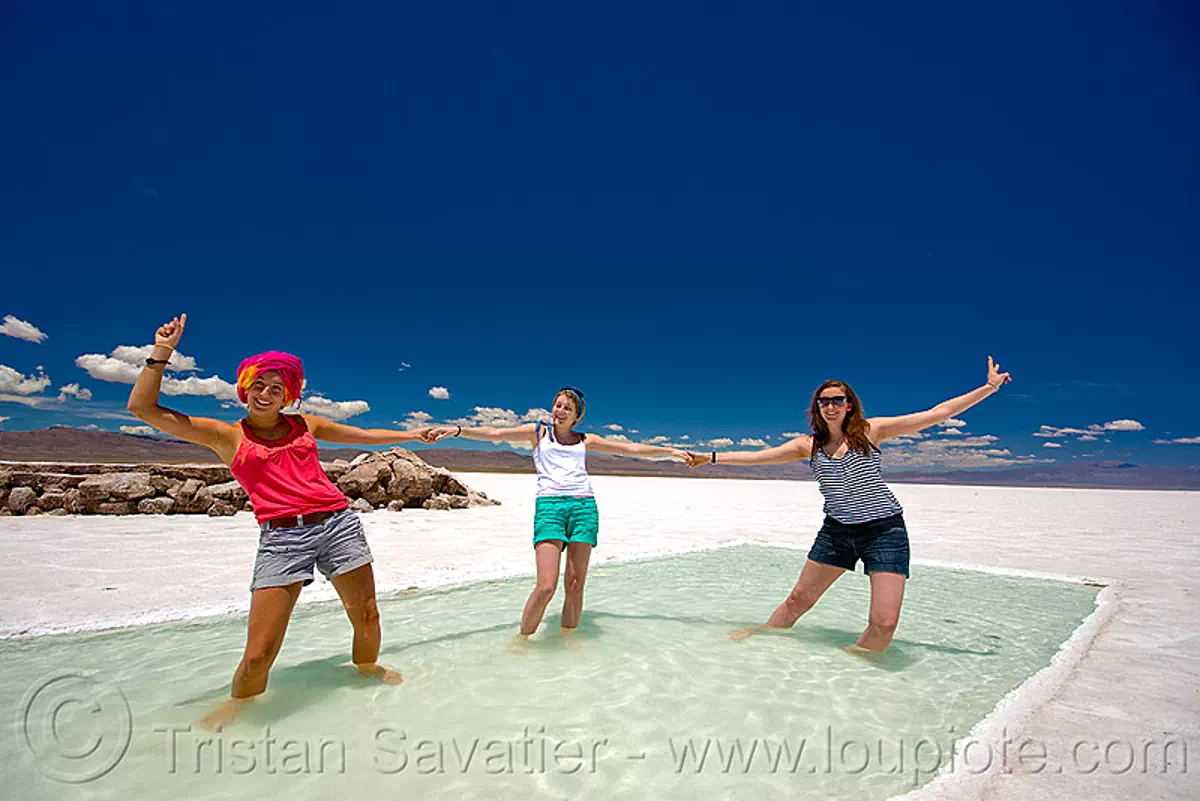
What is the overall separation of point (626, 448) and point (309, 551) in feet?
7.99

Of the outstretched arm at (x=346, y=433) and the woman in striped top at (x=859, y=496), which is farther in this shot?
the woman in striped top at (x=859, y=496)

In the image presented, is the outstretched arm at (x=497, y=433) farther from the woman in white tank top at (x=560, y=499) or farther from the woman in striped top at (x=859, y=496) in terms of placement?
the woman in striped top at (x=859, y=496)

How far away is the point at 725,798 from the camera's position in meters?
2.37

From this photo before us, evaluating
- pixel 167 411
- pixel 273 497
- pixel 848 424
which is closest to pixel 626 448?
pixel 848 424

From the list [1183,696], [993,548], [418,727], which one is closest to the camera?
[418,727]

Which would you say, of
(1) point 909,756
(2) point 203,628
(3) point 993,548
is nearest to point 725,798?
(1) point 909,756

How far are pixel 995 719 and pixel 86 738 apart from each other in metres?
4.25

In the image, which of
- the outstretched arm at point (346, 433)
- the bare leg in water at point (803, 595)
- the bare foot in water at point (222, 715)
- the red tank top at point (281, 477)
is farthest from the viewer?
the bare leg in water at point (803, 595)

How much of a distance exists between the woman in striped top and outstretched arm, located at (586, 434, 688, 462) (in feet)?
3.10

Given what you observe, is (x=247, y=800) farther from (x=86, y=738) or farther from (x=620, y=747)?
(x=620, y=747)

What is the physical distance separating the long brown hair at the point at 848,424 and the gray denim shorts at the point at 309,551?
3.06m

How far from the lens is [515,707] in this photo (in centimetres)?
322

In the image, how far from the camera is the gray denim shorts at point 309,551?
2979mm

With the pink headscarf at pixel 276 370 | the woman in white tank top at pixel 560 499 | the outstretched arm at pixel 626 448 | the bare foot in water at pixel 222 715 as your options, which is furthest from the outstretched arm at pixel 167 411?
the outstretched arm at pixel 626 448
